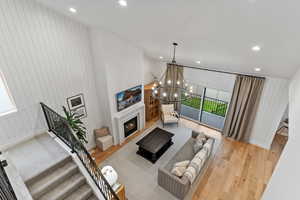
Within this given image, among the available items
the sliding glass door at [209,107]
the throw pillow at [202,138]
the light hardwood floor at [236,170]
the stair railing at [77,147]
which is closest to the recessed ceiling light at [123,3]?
the stair railing at [77,147]

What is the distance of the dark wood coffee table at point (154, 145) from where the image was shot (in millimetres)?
5230

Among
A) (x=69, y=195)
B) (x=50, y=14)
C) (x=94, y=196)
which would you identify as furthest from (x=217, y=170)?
(x=50, y=14)

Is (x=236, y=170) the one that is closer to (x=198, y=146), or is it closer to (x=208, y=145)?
(x=208, y=145)

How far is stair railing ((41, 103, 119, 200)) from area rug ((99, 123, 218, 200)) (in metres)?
1.46

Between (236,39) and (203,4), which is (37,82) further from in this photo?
(236,39)

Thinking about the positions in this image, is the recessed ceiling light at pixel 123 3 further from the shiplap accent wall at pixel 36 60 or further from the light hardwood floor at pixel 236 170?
the light hardwood floor at pixel 236 170

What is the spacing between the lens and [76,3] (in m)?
3.21

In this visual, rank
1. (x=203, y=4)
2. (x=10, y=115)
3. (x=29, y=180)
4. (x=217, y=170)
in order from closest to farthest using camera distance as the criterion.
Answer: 1. (x=203, y=4)
2. (x=29, y=180)
3. (x=10, y=115)
4. (x=217, y=170)

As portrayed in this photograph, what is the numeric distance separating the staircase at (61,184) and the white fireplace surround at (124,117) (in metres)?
2.42

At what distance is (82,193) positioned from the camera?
10.3 ft

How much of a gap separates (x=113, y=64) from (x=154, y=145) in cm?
305

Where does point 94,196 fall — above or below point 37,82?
below

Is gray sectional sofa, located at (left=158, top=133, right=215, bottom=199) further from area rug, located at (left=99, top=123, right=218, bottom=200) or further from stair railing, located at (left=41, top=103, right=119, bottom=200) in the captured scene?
stair railing, located at (left=41, top=103, right=119, bottom=200)

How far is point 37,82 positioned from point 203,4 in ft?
13.6
